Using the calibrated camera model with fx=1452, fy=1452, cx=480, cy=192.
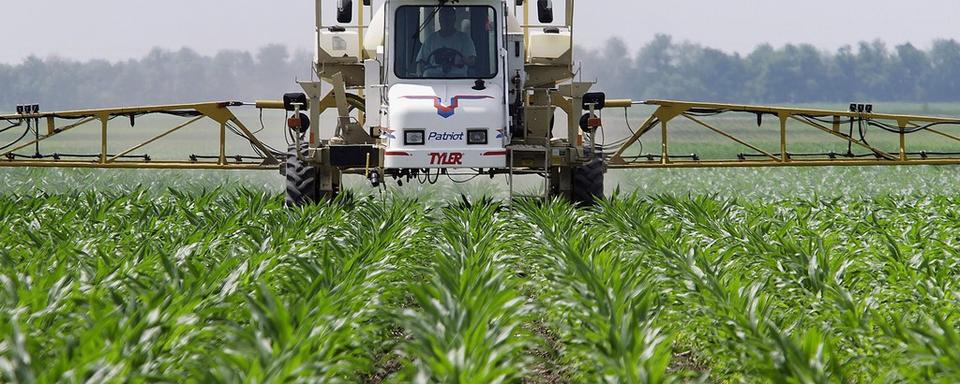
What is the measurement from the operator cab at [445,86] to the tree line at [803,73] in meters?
75.2

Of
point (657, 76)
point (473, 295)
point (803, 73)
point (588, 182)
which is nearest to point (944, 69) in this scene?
point (803, 73)

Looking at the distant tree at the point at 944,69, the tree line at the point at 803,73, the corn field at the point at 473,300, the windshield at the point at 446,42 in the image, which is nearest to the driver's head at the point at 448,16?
the windshield at the point at 446,42

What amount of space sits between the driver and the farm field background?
1.44m

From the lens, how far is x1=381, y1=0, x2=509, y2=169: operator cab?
13453 millimetres

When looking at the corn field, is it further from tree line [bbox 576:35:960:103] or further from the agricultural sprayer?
tree line [bbox 576:35:960:103]

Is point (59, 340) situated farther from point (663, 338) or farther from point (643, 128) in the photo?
point (643, 128)

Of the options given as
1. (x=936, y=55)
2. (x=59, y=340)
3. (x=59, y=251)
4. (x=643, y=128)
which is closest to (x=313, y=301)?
(x=59, y=340)

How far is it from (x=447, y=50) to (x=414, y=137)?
1.04 meters

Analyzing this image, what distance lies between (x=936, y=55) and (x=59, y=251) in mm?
96581

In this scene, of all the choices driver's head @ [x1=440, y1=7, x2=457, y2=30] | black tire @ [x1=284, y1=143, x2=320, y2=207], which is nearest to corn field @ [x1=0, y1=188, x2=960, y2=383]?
black tire @ [x1=284, y1=143, x2=320, y2=207]

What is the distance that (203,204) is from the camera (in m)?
14.3

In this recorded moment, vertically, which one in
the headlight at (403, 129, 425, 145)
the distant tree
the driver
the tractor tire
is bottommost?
the tractor tire

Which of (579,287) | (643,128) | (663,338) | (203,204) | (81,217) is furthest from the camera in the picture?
(643,128)

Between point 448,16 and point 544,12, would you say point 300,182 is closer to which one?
point 448,16
